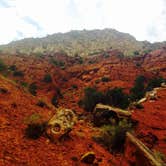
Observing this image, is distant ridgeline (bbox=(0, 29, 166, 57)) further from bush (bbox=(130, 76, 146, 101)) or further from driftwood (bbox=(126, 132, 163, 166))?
driftwood (bbox=(126, 132, 163, 166))

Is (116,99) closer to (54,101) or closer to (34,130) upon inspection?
(54,101)

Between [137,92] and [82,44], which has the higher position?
[82,44]

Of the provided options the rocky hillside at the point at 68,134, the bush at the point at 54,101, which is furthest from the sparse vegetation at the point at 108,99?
the bush at the point at 54,101

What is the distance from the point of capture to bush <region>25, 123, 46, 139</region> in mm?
10062

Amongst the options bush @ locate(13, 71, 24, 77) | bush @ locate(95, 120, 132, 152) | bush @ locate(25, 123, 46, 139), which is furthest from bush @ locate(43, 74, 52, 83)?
bush @ locate(25, 123, 46, 139)

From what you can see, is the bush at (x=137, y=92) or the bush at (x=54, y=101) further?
the bush at (x=54, y=101)

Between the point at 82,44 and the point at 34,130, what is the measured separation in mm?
85459

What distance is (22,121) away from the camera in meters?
11.6

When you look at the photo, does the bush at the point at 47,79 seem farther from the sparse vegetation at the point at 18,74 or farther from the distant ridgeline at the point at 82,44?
the distant ridgeline at the point at 82,44

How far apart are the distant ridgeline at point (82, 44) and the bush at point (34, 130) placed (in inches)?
2605

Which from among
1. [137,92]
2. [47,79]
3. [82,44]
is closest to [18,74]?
[47,79]

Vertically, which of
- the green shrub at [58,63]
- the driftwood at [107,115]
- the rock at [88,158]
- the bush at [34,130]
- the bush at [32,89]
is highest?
the green shrub at [58,63]

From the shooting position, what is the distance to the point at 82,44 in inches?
3703

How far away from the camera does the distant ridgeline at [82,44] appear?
81544mm
